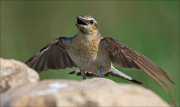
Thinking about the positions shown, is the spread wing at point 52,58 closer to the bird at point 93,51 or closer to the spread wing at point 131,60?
the bird at point 93,51

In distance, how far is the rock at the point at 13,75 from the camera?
20.8 ft

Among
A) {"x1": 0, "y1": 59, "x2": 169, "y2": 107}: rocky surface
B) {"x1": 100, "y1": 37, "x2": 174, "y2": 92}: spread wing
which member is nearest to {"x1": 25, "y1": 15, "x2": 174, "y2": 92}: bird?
{"x1": 100, "y1": 37, "x2": 174, "y2": 92}: spread wing

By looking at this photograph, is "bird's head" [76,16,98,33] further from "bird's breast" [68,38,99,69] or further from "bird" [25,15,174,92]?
"bird's breast" [68,38,99,69]

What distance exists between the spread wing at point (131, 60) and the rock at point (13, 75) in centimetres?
225

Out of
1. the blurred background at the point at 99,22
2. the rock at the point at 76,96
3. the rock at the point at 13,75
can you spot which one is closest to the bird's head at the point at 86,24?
the blurred background at the point at 99,22

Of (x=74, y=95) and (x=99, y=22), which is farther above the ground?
(x=74, y=95)

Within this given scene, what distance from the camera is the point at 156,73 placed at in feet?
29.1

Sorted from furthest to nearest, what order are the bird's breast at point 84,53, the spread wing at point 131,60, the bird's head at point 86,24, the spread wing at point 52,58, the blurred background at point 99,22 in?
the blurred background at point 99,22
the spread wing at point 52,58
the bird's breast at point 84,53
the bird's head at point 86,24
the spread wing at point 131,60

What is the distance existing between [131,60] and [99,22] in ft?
18.4

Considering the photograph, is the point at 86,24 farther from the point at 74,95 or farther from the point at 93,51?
the point at 74,95

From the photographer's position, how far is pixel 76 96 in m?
5.71

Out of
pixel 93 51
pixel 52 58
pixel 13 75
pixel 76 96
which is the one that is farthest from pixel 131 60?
pixel 76 96

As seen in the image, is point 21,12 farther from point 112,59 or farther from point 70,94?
point 70,94

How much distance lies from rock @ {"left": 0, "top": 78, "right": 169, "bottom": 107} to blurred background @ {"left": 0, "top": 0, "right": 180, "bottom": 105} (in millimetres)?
6946
